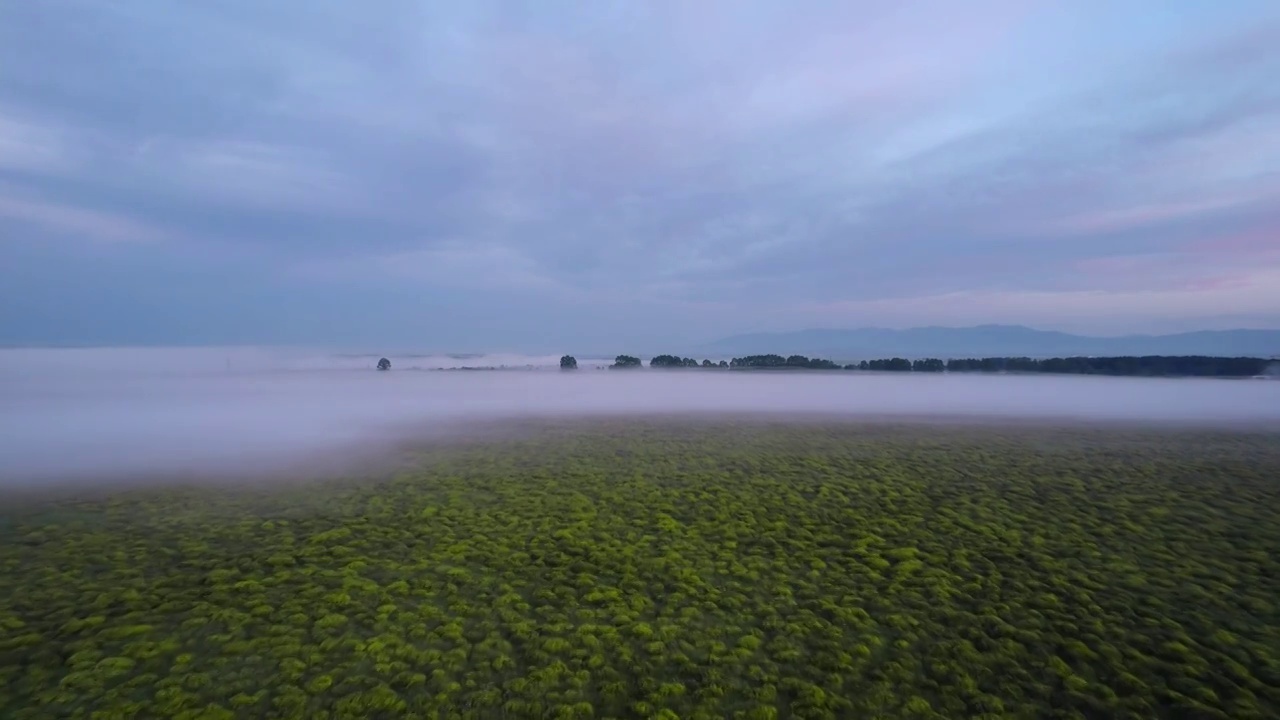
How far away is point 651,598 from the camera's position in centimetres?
977

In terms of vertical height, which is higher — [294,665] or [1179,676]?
[294,665]

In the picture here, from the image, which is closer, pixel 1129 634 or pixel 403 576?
pixel 1129 634

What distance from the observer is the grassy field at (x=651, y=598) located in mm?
7262

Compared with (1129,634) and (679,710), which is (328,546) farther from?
(1129,634)

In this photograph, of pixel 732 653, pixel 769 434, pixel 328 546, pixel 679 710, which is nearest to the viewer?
pixel 679 710

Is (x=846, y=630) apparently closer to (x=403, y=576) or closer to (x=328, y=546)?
(x=403, y=576)

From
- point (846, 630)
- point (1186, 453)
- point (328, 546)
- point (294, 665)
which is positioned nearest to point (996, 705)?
point (846, 630)

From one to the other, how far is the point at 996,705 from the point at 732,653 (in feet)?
11.0

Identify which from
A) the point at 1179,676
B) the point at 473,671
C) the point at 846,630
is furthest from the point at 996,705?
the point at 473,671

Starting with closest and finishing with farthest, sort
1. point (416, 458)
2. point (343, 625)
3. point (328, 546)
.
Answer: point (343, 625), point (328, 546), point (416, 458)

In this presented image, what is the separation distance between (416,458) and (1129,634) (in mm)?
19709

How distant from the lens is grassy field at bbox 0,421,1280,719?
7.26 meters

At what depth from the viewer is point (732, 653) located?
8.17m

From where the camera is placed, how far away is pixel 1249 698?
23.6 ft
